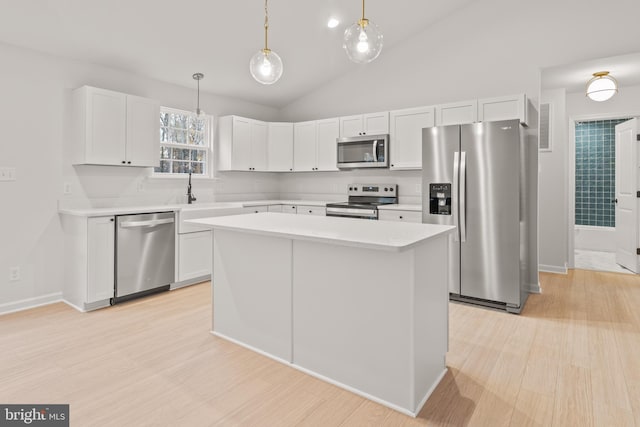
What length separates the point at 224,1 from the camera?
3445 mm

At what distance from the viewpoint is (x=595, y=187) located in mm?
6832

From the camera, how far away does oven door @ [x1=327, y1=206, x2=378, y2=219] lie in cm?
445

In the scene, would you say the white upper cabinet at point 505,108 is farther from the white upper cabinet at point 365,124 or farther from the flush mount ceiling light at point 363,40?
the flush mount ceiling light at point 363,40

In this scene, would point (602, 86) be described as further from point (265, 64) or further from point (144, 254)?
point (144, 254)

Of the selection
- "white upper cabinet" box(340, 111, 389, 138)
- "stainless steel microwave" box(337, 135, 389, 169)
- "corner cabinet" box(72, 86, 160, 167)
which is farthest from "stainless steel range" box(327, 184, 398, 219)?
"corner cabinet" box(72, 86, 160, 167)

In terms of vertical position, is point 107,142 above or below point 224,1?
below

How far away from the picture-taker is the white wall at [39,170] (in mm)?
3373

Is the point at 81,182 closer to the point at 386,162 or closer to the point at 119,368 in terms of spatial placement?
the point at 119,368

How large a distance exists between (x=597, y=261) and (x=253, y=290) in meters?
5.73

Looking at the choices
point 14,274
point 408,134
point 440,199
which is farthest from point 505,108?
point 14,274

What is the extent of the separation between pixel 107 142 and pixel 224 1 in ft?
6.00

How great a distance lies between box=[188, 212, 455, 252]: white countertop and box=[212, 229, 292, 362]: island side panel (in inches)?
5.4

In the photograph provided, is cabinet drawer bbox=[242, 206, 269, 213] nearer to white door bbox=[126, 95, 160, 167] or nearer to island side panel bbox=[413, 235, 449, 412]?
white door bbox=[126, 95, 160, 167]

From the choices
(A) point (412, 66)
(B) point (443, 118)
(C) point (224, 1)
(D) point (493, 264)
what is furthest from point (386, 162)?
(C) point (224, 1)
